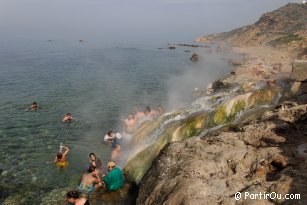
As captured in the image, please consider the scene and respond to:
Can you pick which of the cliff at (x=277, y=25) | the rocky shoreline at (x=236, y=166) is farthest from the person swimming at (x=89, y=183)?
the cliff at (x=277, y=25)

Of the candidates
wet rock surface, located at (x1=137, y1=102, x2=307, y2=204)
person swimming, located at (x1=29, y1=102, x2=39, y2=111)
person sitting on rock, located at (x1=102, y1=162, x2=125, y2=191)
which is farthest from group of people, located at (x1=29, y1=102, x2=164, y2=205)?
person swimming, located at (x1=29, y1=102, x2=39, y2=111)

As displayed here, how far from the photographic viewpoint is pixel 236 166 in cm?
1096

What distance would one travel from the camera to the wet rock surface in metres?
9.30

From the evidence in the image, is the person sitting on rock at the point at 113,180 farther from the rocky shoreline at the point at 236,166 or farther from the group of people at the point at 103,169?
the rocky shoreline at the point at 236,166

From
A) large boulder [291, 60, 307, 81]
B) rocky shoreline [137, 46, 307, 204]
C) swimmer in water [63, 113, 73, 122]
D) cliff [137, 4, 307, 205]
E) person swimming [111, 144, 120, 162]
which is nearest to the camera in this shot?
cliff [137, 4, 307, 205]

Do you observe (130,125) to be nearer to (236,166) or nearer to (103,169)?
(103,169)

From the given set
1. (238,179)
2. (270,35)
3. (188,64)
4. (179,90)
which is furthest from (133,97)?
(270,35)

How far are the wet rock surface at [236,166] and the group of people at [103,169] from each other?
2326 mm

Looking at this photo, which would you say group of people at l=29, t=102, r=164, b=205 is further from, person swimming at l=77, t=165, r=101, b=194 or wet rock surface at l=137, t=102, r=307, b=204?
wet rock surface at l=137, t=102, r=307, b=204

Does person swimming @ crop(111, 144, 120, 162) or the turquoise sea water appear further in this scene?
person swimming @ crop(111, 144, 120, 162)

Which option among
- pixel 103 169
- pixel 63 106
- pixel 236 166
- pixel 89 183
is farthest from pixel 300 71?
pixel 63 106

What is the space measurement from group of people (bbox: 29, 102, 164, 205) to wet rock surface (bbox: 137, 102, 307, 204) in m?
2.33

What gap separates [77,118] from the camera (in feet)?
89.0

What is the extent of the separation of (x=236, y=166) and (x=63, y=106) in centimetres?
2284
